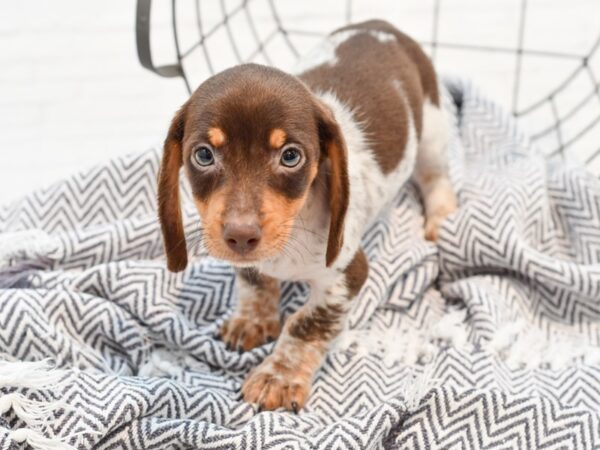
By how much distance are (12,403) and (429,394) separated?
4.14 ft

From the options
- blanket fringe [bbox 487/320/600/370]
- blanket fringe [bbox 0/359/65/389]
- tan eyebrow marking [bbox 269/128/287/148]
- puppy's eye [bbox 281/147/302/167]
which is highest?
tan eyebrow marking [bbox 269/128/287/148]

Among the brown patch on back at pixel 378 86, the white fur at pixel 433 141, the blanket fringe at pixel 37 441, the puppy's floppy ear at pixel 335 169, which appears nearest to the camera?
the blanket fringe at pixel 37 441

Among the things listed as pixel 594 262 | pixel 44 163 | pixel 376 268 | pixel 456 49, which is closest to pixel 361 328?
pixel 376 268

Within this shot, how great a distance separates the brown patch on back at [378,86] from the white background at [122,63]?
1.43 metres

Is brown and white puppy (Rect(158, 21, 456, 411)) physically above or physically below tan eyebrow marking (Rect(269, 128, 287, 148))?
below

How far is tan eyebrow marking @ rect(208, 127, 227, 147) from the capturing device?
7.59ft

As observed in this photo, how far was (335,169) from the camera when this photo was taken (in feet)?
8.21

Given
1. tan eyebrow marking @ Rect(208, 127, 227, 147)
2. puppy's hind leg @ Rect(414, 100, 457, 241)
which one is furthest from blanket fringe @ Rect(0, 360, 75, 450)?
puppy's hind leg @ Rect(414, 100, 457, 241)

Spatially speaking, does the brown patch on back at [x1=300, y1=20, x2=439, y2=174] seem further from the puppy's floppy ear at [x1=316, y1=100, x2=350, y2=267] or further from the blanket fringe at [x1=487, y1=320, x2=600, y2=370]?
the blanket fringe at [x1=487, y1=320, x2=600, y2=370]

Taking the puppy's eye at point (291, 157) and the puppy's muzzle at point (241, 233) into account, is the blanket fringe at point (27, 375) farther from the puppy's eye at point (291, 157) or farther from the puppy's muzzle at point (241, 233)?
the puppy's eye at point (291, 157)

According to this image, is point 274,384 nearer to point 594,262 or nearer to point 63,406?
point 63,406

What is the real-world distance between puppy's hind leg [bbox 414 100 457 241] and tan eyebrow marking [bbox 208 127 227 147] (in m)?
1.38

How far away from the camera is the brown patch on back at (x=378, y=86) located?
116 inches

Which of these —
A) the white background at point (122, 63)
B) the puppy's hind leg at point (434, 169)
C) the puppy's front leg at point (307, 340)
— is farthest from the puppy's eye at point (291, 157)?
the white background at point (122, 63)
